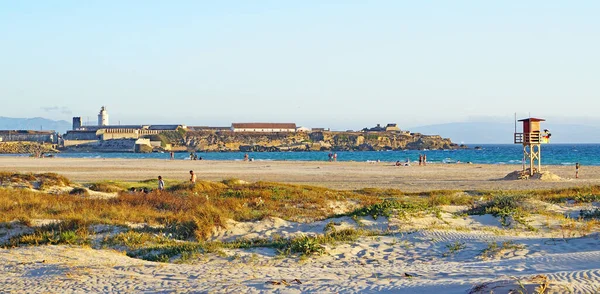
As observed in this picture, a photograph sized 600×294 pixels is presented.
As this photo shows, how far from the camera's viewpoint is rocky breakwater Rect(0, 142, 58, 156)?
130m

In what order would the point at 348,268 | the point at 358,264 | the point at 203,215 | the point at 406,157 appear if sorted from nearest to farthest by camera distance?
the point at 348,268
the point at 358,264
the point at 203,215
the point at 406,157

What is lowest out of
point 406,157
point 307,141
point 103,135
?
point 406,157

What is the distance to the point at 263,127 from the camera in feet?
589

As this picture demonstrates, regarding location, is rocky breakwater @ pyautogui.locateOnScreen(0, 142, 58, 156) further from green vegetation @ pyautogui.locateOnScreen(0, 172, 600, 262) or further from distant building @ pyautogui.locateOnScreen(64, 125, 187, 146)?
green vegetation @ pyautogui.locateOnScreen(0, 172, 600, 262)

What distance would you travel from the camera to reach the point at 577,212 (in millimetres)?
19359

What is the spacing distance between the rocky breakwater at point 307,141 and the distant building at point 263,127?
11.8m

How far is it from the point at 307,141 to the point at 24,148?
63755 millimetres

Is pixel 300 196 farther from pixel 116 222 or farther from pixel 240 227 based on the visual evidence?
pixel 116 222

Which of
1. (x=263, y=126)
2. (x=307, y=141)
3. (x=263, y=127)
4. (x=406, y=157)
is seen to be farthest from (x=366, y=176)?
(x=263, y=126)

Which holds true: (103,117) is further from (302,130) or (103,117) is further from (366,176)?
(366,176)

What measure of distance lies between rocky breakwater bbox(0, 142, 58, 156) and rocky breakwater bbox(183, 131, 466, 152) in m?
31.8

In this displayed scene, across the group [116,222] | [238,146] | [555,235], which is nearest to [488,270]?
[555,235]

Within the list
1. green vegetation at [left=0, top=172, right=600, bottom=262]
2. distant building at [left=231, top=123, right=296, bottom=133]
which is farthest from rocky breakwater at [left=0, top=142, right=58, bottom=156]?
green vegetation at [left=0, top=172, right=600, bottom=262]

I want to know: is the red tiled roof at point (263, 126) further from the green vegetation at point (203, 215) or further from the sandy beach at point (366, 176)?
the green vegetation at point (203, 215)
